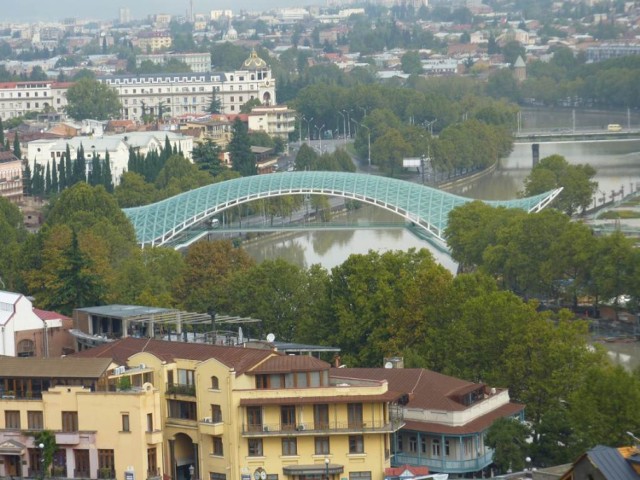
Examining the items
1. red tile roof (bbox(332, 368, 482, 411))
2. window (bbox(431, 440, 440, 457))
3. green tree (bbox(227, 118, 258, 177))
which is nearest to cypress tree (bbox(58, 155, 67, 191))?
green tree (bbox(227, 118, 258, 177))

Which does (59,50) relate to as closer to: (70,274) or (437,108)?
(437,108)

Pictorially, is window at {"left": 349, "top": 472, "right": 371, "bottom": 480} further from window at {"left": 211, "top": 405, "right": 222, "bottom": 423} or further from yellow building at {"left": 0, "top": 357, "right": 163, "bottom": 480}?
yellow building at {"left": 0, "top": 357, "right": 163, "bottom": 480}

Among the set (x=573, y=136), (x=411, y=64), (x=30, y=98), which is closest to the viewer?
(x=573, y=136)

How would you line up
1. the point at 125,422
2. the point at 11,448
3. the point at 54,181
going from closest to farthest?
the point at 125,422 < the point at 11,448 < the point at 54,181

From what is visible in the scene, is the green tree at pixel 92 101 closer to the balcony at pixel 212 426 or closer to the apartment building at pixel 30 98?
the apartment building at pixel 30 98

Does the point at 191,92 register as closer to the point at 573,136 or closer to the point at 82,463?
the point at 573,136

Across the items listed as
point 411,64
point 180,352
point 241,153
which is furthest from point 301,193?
point 411,64

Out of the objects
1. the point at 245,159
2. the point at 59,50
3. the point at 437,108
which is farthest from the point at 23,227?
the point at 59,50
